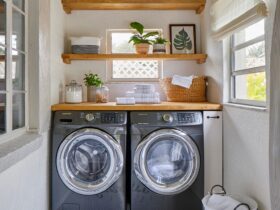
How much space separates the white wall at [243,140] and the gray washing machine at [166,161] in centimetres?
25

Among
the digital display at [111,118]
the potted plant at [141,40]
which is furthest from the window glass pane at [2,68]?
the potted plant at [141,40]

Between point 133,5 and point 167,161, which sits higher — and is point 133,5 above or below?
above

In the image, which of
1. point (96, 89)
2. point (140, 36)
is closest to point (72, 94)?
point (96, 89)

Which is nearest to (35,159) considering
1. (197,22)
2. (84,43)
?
(84,43)

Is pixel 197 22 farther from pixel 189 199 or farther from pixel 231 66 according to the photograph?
pixel 189 199

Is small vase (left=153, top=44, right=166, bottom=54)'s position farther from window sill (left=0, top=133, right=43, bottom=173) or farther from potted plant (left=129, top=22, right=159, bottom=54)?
window sill (left=0, top=133, right=43, bottom=173)

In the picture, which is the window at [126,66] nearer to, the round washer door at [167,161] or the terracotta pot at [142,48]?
the terracotta pot at [142,48]

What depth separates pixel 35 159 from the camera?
2.12 metres

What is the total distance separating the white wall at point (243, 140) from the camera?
5.80 feet

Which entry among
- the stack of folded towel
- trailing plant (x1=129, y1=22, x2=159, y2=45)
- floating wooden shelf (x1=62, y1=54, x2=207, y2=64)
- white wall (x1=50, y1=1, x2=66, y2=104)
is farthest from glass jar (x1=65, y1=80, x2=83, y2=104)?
trailing plant (x1=129, y1=22, x2=159, y2=45)

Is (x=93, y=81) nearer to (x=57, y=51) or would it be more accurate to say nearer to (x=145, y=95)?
(x=57, y=51)

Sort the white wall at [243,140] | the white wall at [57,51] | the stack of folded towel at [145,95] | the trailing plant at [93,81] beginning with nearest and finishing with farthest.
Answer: the white wall at [243,140] < the white wall at [57,51] < the stack of folded towel at [145,95] < the trailing plant at [93,81]

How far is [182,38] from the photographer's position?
3121 millimetres

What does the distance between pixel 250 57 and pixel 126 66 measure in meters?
1.46
